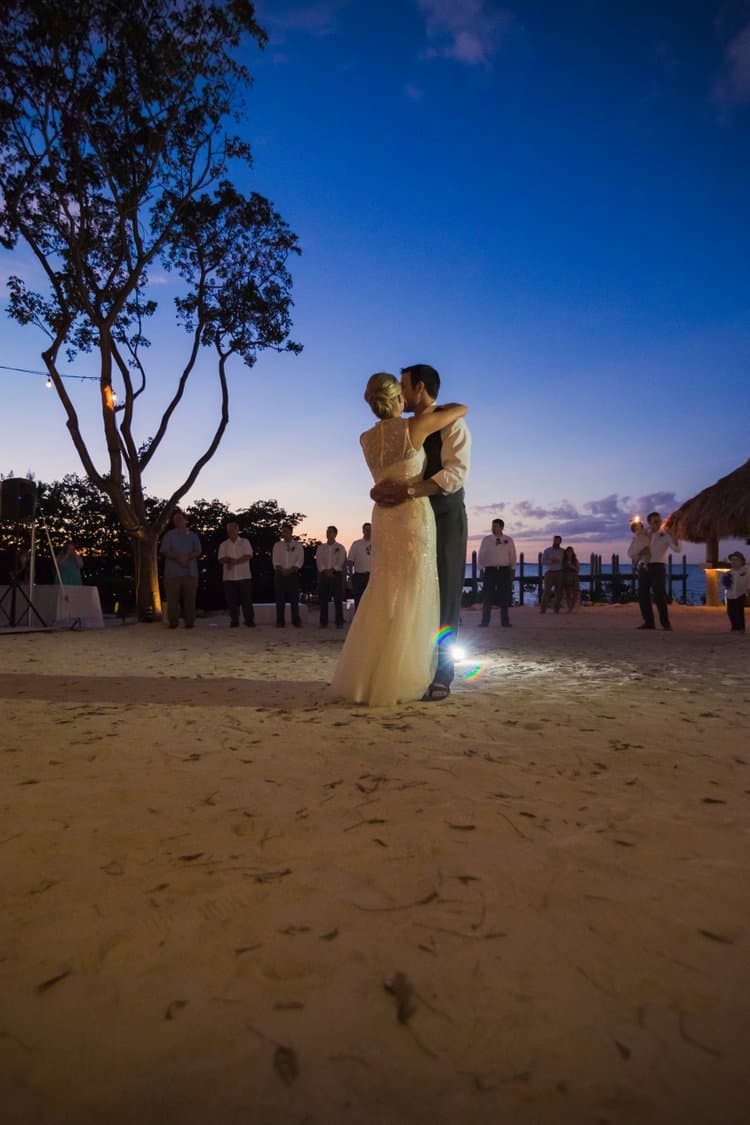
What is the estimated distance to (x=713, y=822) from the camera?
210 cm

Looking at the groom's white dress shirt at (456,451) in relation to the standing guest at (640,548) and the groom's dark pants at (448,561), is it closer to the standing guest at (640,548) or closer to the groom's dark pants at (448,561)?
the groom's dark pants at (448,561)

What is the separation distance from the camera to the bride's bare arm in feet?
13.3

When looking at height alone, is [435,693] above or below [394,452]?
below

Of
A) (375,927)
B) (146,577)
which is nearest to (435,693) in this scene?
(375,927)

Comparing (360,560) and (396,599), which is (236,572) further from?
(396,599)

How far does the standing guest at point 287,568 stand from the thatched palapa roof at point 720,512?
13.3 m

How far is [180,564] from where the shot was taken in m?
10.8

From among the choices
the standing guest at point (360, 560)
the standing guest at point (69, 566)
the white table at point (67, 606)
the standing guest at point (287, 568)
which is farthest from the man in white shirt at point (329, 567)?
the standing guest at point (69, 566)

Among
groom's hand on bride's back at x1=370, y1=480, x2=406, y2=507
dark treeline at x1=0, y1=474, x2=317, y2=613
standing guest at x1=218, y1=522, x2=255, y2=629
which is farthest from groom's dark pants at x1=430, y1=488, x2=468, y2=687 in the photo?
dark treeline at x1=0, y1=474, x2=317, y2=613

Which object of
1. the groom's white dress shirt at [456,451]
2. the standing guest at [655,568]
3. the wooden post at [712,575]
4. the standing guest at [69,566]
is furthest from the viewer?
the wooden post at [712,575]

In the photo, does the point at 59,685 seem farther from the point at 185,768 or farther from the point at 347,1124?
the point at 347,1124

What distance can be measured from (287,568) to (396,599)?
292 inches

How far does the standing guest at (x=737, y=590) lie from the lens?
10.6 metres

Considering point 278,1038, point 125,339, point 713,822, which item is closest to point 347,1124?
point 278,1038
